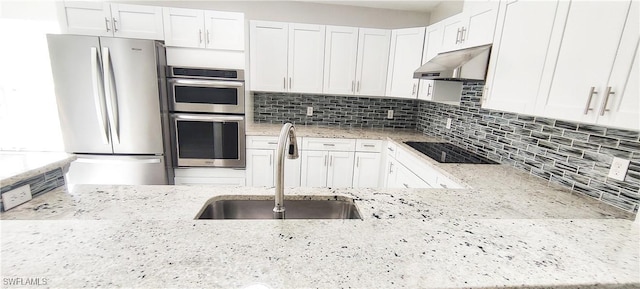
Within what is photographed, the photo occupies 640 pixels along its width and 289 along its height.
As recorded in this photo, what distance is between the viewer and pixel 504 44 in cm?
161

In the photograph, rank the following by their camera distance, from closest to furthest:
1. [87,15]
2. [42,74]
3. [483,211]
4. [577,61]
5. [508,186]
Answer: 1. [483,211]
2. [577,61]
3. [508,186]
4. [87,15]
5. [42,74]

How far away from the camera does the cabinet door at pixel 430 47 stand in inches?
96.0

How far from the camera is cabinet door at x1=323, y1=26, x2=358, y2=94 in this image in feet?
9.43

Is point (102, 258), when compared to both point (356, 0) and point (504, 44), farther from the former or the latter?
point (356, 0)

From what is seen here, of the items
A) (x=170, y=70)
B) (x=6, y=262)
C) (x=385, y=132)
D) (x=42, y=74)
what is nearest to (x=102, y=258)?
(x=6, y=262)

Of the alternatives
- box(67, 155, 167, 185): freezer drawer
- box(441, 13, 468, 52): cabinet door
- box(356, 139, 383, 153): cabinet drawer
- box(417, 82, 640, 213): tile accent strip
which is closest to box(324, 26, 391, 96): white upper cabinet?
box(356, 139, 383, 153): cabinet drawer

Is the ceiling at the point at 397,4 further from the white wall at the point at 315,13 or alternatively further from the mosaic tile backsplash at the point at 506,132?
the mosaic tile backsplash at the point at 506,132

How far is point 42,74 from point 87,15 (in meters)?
1.17

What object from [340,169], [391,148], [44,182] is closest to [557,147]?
[391,148]

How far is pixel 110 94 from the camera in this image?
2.32m

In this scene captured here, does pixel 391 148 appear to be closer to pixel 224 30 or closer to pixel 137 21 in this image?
pixel 224 30

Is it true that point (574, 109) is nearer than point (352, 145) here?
Yes

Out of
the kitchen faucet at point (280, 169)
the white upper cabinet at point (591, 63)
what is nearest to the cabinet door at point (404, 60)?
the white upper cabinet at point (591, 63)

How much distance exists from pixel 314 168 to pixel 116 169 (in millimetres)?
1948
